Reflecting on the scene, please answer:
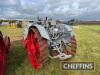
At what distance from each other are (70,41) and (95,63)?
1419 mm

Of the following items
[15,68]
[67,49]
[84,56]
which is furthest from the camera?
[84,56]

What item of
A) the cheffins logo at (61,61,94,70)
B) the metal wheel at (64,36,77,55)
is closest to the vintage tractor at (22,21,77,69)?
the metal wheel at (64,36,77,55)

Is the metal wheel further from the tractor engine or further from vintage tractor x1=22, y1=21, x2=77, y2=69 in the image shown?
the tractor engine

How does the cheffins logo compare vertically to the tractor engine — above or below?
below

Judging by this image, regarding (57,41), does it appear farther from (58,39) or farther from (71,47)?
(71,47)

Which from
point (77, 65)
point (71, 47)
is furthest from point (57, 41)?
point (77, 65)

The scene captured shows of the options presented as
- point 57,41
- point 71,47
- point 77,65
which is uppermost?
point 57,41

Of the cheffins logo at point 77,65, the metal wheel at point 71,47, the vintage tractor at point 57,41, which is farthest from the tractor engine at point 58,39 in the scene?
the cheffins logo at point 77,65

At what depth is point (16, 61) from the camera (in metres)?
8.98

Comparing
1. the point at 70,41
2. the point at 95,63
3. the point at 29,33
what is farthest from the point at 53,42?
the point at 95,63

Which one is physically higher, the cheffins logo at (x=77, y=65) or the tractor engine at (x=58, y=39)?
the tractor engine at (x=58, y=39)

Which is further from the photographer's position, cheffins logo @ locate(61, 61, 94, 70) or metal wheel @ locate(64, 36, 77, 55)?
metal wheel @ locate(64, 36, 77, 55)

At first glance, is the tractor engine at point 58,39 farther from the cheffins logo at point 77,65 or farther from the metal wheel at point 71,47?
the cheffins logo at point 77,65

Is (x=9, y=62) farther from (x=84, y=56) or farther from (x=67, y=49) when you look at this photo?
(x=84, y=56)
